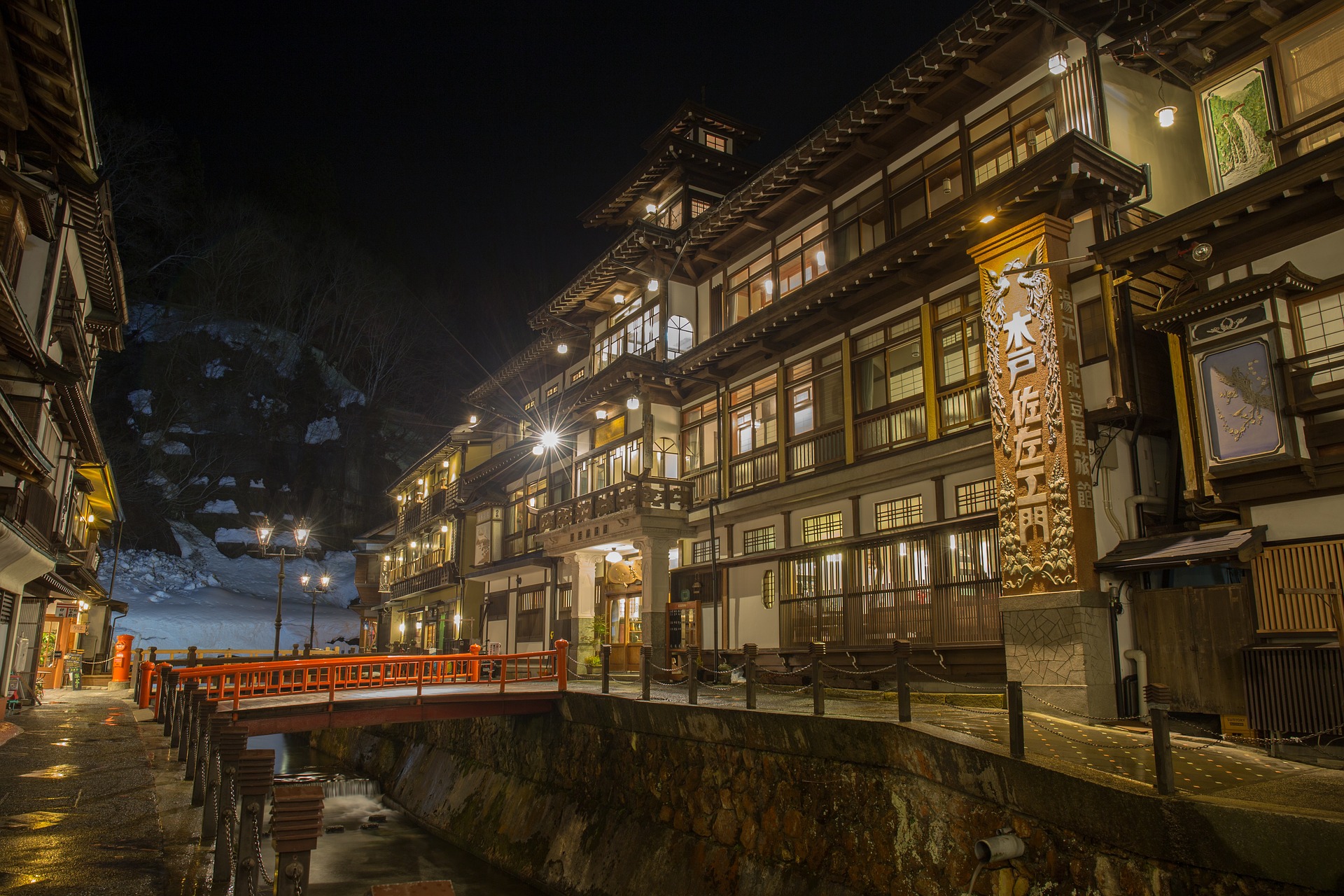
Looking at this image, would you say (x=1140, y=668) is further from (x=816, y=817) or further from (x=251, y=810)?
(x=251, y=810)

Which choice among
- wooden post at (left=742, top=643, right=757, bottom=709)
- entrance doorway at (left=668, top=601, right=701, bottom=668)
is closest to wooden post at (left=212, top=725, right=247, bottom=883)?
wooden post at (left=742, top=643, right=757, bottom=709)

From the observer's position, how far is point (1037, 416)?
47.6 feet

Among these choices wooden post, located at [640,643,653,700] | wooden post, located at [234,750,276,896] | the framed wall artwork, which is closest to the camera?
wooden post, located at [234,750,276,896]

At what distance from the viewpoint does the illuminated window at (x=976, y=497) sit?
53.8 ft

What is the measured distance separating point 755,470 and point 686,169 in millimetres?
12632

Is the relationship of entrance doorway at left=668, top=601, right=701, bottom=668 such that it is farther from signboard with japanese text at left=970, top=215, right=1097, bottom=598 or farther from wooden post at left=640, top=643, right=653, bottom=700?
signboard with japanese text at left=970, top=215, right=1097, bottom=598

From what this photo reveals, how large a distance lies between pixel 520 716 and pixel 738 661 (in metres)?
5.75

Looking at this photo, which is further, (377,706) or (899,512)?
(899,512)

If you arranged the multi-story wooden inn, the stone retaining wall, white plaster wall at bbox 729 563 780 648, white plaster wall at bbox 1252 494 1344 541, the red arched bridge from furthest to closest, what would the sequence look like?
white plaster wall at bbox 729 563 780 648, the red arched bridge, the multi-story wooden inn, white plaster wall at bbox 1252 494 1344 541, the stone retaining wall

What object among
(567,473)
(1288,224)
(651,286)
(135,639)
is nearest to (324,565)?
(135,639)

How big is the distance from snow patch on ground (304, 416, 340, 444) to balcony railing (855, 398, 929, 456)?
67434mm

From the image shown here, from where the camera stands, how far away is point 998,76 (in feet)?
57.1

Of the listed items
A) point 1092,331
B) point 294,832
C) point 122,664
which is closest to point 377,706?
point 294,832

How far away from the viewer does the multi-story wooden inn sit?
480 inches
